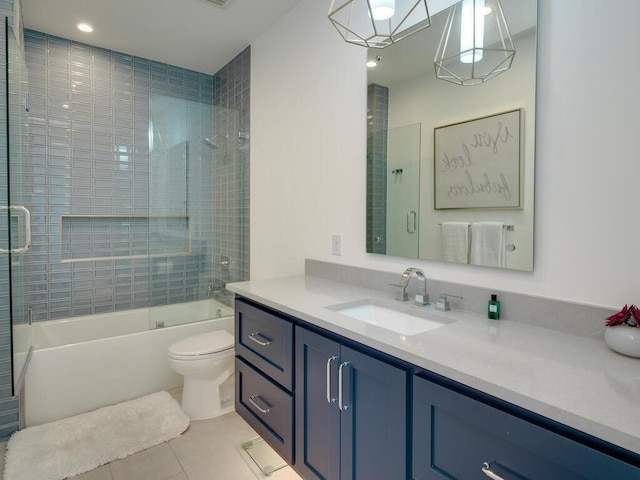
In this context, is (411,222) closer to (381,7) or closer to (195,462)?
(381,7)

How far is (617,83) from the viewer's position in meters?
1.07

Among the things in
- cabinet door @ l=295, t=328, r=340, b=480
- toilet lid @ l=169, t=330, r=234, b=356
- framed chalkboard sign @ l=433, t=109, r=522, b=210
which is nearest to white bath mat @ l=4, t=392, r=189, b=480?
toilet lid @ l=169, t=330, r=234, b=356

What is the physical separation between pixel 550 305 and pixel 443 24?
118 centimetres

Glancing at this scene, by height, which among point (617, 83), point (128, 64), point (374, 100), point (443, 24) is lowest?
point (617, 83)

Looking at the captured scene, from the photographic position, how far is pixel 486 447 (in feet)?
2.72

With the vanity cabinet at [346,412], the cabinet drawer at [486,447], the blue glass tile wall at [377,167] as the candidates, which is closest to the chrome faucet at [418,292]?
the blue glass tile wall at [377,167]

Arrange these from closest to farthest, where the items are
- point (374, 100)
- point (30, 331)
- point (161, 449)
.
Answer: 1. point (374, 100)
2. point (161, 449)
3. point (30, 331)

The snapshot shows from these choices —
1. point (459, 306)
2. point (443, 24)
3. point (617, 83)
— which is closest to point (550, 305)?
point (459, 306)

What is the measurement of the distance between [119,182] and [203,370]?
1832 millimetres

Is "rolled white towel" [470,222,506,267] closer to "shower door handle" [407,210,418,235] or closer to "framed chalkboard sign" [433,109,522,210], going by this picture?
"framed chalkboard sign" [433,109,522,210]

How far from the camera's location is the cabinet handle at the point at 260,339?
64.7 inches

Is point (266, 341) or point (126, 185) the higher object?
point (126, 185)

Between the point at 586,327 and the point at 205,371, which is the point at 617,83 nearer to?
the point at 586,327

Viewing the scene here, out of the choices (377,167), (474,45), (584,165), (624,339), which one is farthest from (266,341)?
(474,45)
